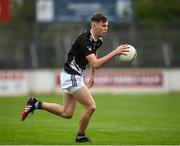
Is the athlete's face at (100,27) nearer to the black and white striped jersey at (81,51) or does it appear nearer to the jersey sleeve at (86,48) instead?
the black and white striped jersey at (81,51)

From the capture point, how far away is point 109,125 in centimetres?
1950

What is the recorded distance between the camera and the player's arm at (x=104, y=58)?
13.8m

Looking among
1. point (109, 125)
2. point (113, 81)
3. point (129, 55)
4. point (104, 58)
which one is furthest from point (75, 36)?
point (129, 55)

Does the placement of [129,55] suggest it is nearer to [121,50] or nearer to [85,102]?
[121,50]

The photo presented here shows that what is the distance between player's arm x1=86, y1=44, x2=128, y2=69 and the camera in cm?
1376

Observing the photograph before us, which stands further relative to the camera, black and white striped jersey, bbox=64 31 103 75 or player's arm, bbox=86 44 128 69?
black and white striped jersey, bbox=64 31 103 75

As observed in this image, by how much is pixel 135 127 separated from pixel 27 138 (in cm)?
394

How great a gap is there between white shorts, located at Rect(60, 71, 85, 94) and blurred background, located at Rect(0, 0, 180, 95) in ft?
71.8

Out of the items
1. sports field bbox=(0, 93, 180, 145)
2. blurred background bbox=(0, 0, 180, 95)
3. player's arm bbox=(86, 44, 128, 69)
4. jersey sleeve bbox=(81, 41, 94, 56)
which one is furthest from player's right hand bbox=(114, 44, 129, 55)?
blurred background bbox=(0, 0, 180, 95)

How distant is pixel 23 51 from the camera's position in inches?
1484

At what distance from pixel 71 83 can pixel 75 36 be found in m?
23.4

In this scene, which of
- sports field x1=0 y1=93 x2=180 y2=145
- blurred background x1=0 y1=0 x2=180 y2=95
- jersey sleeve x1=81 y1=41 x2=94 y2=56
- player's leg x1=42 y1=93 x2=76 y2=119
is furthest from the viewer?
blurred background x1=0 y1=0 x2=180 y2=95

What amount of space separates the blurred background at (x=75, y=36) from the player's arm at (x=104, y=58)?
878 inches

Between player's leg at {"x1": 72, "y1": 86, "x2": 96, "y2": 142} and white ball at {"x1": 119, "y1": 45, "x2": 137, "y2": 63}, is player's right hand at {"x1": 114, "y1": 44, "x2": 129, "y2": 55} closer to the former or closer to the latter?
white ball at {"x1": 119, "y1": 45, "x2": 137, "y2": 63}
